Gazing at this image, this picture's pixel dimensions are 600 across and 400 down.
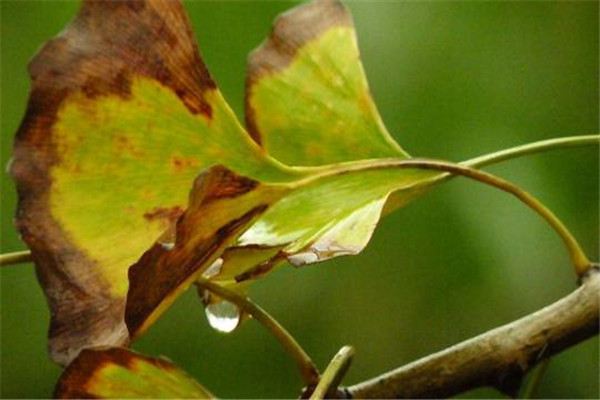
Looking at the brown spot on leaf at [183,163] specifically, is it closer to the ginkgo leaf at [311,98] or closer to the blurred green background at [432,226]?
the ginkgo leaf at [311,98]

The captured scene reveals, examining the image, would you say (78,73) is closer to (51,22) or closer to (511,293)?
(511,293)

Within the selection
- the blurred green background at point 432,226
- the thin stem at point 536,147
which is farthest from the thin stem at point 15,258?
the blurred green background at point 432,226

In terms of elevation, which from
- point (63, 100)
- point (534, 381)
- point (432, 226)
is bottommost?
point (432, 226)

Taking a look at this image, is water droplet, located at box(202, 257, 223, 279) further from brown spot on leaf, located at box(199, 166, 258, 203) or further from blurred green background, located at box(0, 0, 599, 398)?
blurred green background, located at box(0, 0, 599, 398)

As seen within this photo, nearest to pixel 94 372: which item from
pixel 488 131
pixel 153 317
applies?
pixel 153 317

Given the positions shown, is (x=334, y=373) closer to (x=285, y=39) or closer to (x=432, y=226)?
(x=285, y=39)

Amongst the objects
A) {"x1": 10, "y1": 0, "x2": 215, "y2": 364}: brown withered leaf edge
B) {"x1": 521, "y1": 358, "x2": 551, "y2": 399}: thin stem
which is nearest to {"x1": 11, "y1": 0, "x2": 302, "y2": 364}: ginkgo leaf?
{"x1": 10, "y1": 0, "x2": 215, "y2": 364}: brown withered leaf edge

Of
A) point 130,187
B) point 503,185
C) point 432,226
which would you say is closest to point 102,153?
point 130,187
